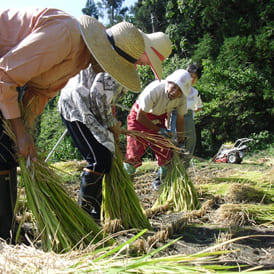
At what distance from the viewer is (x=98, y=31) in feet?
5.59

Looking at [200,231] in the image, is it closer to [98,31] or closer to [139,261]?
[139,261]

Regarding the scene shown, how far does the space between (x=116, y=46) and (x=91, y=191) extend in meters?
1.09

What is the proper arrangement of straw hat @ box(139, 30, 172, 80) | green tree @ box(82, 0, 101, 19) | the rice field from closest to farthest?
1. the rice field
2. straw hat @ box(139, 30, 172, 80)
3. green tree @ box(82, 0, 101, 19)

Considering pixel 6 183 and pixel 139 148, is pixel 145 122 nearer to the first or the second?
pixel 139 148

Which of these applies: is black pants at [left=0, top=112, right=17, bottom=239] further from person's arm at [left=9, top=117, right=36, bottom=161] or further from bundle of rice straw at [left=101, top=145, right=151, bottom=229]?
bundle of rice straw at [left=101, top=145, right=151, bottom=229]

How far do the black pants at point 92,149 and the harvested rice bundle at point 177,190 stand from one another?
835 millimetres

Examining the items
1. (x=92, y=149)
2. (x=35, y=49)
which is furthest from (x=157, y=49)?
(x=35, y=49)

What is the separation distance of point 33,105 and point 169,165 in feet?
5.10

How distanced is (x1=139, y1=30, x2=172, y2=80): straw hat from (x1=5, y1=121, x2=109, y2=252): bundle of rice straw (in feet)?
3.69

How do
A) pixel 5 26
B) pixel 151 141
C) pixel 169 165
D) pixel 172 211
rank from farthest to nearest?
pixel 169 165
pixel 172 211
pixel 151 141
pixel 5 26

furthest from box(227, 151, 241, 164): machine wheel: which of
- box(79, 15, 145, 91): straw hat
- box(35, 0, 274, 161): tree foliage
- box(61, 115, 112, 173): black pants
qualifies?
box(79, 15, 145, 91): straw hat

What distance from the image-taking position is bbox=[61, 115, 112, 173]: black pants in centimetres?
223

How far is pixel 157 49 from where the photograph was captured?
2.69 meters

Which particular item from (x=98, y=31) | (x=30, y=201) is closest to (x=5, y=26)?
(x=98, y=31)
